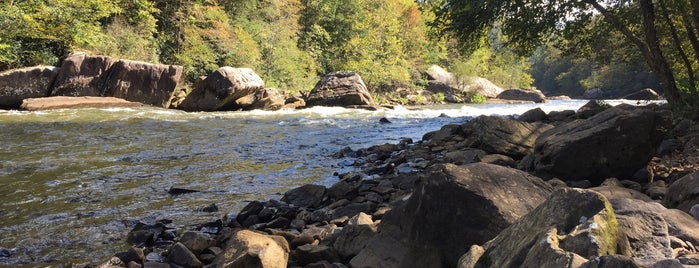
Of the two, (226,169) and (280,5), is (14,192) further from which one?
(280,5)

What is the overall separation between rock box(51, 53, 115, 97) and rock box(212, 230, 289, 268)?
16.8 metres

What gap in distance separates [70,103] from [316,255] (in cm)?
1615

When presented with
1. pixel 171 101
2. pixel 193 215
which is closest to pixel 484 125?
pixel 193 215

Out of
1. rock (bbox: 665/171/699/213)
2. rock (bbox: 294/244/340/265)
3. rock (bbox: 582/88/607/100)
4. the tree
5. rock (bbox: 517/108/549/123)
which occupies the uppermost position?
the tree

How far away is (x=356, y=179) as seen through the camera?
6816 mm

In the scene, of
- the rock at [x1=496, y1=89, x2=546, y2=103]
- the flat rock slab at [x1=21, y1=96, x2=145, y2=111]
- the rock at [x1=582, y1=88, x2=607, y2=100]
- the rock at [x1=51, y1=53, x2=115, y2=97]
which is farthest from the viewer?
the rock at [x1=582, y1=88, x2=607, y2=100]

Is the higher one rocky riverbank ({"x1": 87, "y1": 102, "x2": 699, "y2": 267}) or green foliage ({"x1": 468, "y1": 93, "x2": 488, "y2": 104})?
rocky riverbank ({"x1": 87, "y1": 102, "x2": 699, "y2": 267})

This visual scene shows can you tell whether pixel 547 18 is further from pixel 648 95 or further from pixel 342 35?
pixel 342 35

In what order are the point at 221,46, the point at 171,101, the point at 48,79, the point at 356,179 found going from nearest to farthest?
the point at 356,179
the point at 48,79
the point at 171,101
the point at 221,46

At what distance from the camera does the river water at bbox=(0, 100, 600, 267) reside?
4.57 m

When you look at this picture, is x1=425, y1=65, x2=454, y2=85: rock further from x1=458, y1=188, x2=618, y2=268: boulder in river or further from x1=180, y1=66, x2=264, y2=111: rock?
x1=458, y1=188, x2=618, y2=268: boulder in river

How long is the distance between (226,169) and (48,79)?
13.3 m

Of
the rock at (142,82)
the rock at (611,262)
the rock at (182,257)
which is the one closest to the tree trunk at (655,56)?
the rock at (611,262)

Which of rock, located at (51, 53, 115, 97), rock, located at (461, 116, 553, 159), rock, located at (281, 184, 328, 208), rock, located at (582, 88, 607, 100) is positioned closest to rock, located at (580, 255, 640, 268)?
rock, located at (281, 184, 328, 208)
